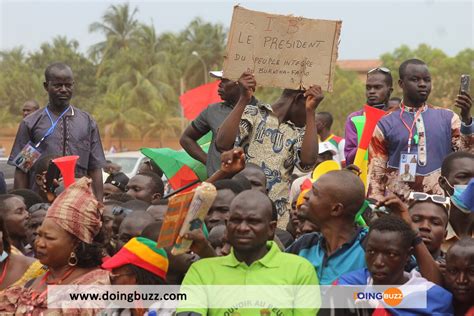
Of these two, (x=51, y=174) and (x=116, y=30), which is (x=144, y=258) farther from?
(x=116, y=30)

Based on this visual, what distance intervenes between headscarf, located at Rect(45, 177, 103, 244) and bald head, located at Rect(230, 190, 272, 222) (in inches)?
38.5

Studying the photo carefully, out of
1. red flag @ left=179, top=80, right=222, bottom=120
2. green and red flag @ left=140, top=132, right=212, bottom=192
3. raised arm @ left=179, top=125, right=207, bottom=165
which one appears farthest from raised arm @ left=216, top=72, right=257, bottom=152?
red flag @ left=179, top=80, right=222, bottom=120

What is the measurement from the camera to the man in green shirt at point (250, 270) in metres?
4.88

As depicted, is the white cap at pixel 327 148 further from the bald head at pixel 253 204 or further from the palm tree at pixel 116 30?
the palm tree at pixel 116 30

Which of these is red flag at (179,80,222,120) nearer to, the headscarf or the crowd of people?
the crowd of people

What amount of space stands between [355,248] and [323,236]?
0.22 m

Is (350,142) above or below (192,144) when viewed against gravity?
above

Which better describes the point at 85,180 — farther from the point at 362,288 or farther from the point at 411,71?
the point at 411,71

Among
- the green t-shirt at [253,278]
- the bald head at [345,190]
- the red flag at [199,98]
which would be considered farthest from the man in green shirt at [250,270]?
the red flag at [199,98]

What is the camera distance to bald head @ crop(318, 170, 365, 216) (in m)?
5.49

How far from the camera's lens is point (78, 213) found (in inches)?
219

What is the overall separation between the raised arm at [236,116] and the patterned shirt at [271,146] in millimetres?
274

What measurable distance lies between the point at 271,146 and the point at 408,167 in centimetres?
107

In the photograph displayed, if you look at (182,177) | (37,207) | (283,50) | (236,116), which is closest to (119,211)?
(37,207)
